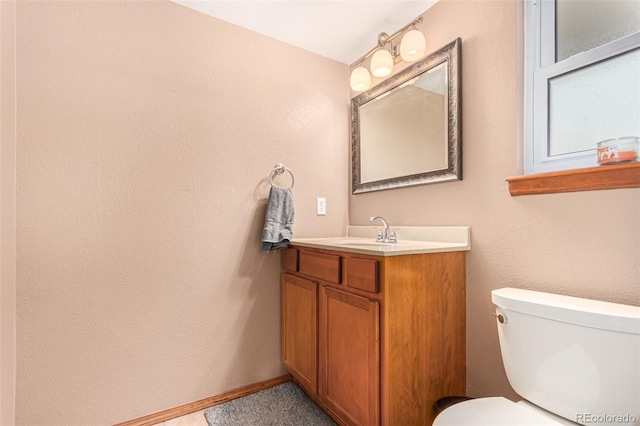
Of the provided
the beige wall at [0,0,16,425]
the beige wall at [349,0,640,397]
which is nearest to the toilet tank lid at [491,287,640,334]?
the beige wall at [349,0,640,397]

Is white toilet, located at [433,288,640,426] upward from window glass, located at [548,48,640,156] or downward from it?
downward

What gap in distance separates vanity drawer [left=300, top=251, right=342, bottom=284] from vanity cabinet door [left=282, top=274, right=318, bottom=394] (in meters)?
0.07

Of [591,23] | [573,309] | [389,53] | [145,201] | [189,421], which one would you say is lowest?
[189,421]

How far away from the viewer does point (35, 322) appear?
1.30m

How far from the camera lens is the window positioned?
3.47 feet

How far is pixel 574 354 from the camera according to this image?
92 cm

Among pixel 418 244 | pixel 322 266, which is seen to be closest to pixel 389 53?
pixel 418 244

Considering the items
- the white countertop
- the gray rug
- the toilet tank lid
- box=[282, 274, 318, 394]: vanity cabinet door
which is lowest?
the gray rug

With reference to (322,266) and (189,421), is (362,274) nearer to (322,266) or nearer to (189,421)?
(322,266)

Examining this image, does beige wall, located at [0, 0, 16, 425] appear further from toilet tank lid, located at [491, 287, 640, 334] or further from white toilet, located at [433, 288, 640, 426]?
toilet tank lid, located at [491, 287, 640, 334]

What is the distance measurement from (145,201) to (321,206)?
1.03 meters

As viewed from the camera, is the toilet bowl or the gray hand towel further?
the gray hand towel

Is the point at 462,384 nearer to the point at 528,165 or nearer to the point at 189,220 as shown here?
the point at 528,165

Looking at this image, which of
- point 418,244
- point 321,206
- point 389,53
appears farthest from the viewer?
point 321,206
